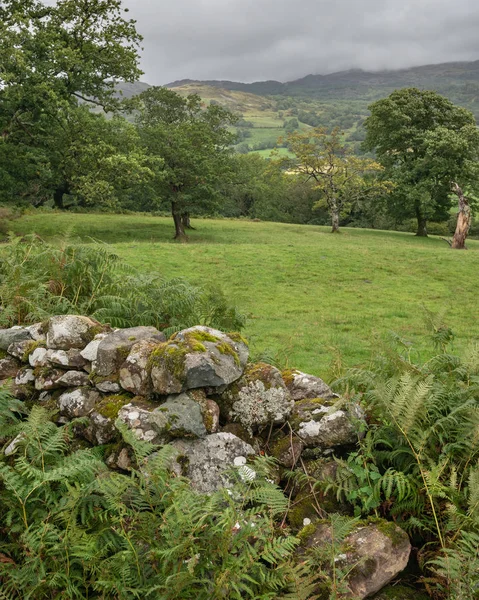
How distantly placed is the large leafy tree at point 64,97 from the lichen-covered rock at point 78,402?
23.3 m

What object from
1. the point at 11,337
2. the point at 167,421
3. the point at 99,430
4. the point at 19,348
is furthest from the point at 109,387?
the point at 11,337

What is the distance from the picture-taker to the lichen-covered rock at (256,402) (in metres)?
4.35

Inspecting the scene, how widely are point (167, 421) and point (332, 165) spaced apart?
140 feet

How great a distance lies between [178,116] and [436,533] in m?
56.4

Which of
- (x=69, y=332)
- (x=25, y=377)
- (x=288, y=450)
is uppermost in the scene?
(x=69, y=332)

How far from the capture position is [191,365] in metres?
4.20

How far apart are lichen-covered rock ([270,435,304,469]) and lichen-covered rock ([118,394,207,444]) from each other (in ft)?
2.54

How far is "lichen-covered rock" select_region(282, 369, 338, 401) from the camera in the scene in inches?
192

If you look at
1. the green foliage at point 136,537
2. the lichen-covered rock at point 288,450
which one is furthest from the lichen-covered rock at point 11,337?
the lichen-covered rock at point 288,450

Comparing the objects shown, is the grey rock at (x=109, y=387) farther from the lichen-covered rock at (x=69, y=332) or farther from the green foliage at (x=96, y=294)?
the green foliage at (x=96, y=294)

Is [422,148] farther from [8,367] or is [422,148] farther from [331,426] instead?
[8,367]

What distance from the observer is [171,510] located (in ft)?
10.4

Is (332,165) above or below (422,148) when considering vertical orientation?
below

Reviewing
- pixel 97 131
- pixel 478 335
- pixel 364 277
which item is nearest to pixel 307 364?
pixel 478 335
